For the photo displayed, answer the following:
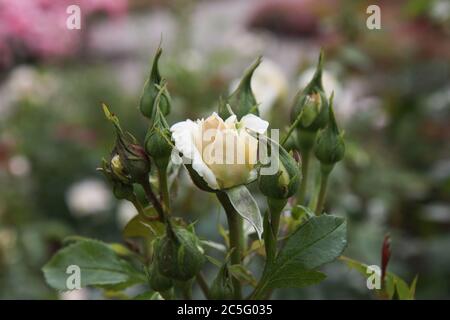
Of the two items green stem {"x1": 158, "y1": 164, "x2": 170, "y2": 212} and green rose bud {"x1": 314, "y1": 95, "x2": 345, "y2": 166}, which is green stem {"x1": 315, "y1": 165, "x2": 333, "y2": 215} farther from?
green stem {"x1": 158, "y1": 164, "x2": 170, "y2": 212}

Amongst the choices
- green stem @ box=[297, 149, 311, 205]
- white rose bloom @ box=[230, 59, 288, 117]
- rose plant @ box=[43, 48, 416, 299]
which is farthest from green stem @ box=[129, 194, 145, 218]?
white rose bloom @ box=[230, 59, 288, 117]

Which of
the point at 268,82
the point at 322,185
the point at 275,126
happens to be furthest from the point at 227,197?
the point at 275,126

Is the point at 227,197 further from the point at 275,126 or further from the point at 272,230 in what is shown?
the point at 275,126

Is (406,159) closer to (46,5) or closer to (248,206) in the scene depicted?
(46,5)

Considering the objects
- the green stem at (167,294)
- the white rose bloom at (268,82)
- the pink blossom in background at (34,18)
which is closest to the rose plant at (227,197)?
the green stem at (167,294)

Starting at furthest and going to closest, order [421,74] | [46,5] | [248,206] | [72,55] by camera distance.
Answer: [72,55] → [46,5] → [421,74] → [248,206]

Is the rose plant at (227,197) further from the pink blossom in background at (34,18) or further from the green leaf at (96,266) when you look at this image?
the pink blossom in background at (34,18)
